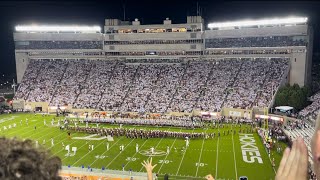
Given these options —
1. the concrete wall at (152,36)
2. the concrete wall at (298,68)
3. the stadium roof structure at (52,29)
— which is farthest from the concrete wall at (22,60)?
the concrete wall at (298,68)

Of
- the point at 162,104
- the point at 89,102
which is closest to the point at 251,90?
the point at 162,104

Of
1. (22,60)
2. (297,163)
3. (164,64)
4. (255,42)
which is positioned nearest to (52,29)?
(22,60)

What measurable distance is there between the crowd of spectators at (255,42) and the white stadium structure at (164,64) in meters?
0.14

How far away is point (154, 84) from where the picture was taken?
48906 millimetres

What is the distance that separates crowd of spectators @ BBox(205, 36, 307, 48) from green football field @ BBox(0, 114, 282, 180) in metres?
20.6

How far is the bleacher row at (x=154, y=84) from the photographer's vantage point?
43.2 meters

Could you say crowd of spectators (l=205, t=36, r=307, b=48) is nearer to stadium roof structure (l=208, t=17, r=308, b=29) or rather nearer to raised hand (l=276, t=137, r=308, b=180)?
stadium roof structure (l=208, t=17, r=308, b=29)

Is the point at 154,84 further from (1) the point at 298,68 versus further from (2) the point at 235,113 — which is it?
(1) the point at 298,68

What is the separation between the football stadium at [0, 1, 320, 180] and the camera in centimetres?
2500

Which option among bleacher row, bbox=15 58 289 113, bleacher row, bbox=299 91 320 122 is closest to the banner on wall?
bleacher row, bbox=15 58 289 113

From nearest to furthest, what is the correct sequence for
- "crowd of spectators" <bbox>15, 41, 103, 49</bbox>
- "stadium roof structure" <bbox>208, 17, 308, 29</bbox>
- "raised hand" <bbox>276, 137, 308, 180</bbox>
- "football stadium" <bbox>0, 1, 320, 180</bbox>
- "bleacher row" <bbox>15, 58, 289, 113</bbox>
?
"raised hand" <bbox>276, 137, 308, 180</bbox> < "football stadium" <bbox>0, 1, 320, 180</bbox> < "bleacher row" <bbox>15, 58, 289, 113</bbox> < "stadium roof structure" <bbox>208, 17, 308, 29</bbox> < "crowd of spectators" <bbox>15, 41, 103, 49</bbox>

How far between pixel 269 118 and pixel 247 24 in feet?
61.8

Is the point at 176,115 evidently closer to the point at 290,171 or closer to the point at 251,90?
the point at 251,90

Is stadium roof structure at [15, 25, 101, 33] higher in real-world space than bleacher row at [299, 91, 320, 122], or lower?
higher
